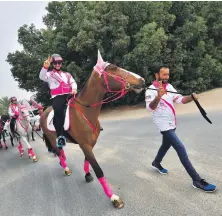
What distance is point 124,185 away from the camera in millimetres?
6160

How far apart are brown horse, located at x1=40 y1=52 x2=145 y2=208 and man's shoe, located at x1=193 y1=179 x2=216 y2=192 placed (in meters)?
1.37

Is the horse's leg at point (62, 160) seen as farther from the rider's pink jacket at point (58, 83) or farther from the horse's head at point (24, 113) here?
the horse's head at point (24, 113)

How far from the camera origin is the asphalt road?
495cm

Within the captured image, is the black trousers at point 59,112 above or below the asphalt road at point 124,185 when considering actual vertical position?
above

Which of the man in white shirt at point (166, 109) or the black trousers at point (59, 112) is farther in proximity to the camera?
the black trousers at point (59, 112)

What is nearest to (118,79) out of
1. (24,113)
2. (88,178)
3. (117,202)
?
(117,202)

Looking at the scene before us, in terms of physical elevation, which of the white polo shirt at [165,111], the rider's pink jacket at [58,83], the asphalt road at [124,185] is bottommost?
the asphalt road at [124,185]

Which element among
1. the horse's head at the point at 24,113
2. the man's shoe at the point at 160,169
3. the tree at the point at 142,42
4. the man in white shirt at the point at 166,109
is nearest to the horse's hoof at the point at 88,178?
the man's shoe at the point at 160,169

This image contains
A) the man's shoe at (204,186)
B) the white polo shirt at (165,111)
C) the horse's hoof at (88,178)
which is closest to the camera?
the man's shoe at (204,186)

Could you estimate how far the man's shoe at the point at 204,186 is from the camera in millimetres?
5074

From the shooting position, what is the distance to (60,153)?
25.7 feet

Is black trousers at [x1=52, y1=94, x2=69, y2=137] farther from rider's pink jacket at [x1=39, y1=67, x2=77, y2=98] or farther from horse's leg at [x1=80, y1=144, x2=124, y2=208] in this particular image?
horse's leg at [x1=80, y1=144, x2=124, y2=208]

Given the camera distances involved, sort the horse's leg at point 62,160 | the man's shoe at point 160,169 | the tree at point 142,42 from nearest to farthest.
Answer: the man's shoe at point 160,169 < the horse's leg at point 62,160 < the tree at point 142,42

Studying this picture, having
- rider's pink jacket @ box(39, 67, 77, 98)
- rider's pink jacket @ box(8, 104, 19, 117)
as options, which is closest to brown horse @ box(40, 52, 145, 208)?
rider's pink jacket @ box(39, 67, 77, 98)
